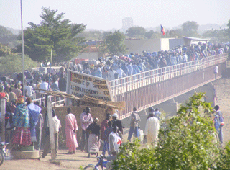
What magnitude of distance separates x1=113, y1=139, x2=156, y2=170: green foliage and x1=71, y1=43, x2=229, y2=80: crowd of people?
1646 centimetres

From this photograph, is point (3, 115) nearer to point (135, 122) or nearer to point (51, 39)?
point (135, 122)

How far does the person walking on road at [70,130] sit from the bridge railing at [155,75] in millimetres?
4636

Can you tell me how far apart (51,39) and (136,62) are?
14.6 m

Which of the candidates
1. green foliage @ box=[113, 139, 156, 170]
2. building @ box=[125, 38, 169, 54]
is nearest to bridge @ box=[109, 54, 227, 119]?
green foliage @ box=[113, 139, 156, 170]

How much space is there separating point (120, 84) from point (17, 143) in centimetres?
1169

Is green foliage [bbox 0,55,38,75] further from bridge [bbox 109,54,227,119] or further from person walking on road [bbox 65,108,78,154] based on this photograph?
person walking on road [bbox 65,108,78,154]

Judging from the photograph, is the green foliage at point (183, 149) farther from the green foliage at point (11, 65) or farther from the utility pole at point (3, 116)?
the green foliage at point (11, 65)

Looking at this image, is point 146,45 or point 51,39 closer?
point 51,39

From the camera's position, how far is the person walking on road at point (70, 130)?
12594 mm

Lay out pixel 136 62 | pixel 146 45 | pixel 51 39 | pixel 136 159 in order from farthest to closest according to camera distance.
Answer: pixel 146 45 → pixel 51 39 → pixel 136 62 → pixel 136 159

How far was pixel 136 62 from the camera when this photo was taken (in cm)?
2644

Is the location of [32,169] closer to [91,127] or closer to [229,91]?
[91,127]

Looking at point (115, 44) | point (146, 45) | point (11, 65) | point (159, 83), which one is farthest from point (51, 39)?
point (146, 45)

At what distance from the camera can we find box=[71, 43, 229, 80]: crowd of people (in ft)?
72.9
